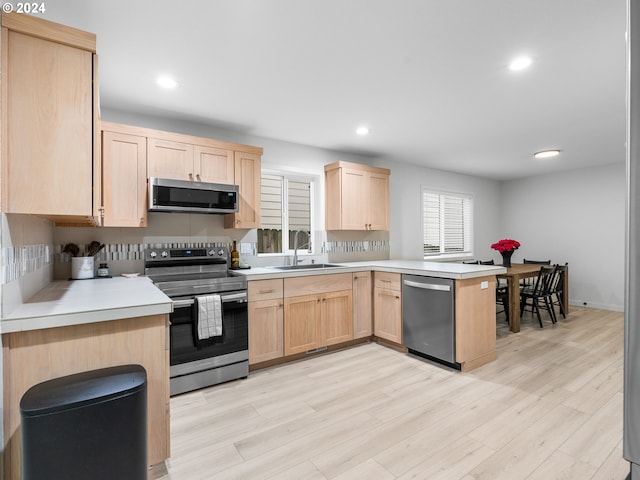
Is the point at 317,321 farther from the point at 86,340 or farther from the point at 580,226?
the point at 580,226

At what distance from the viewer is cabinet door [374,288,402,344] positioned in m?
3.58

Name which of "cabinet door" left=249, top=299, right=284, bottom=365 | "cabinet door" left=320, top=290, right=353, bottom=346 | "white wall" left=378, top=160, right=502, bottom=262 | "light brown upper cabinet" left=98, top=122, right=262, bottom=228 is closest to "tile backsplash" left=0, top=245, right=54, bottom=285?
"light brown upper cabinet" left=98, top=122, right=262, bottom=228

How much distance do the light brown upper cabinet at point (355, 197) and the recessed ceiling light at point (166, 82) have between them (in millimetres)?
2089

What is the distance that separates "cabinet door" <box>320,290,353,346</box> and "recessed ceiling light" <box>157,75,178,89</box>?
2344 mm

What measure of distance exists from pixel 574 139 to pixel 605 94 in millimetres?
1514

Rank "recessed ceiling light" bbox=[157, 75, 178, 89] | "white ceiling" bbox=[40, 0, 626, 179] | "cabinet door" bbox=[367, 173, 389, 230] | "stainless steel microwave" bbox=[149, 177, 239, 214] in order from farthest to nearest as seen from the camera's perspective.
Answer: "cabinet door" bbox=[367, 173, 389, 230]
"stainless steel microwave" bbox=[149, 177, 239, 214]
"recessed ceiling light" bbox=[157, 75, 178, 89]
"white ceiling" bbox=[40, 0, 626, 179]

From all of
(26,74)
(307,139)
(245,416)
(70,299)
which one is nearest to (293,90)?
(307,139)

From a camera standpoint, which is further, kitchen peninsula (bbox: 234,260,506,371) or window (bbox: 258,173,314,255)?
window (bbox: 258,173,314,255)

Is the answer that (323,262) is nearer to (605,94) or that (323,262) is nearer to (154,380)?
(154,380)

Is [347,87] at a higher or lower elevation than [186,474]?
higher

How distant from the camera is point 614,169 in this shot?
544 centimetres

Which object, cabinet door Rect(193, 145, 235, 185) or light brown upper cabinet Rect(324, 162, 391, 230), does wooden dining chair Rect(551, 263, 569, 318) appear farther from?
cabinet door Rect(193, 145, 235, 185)

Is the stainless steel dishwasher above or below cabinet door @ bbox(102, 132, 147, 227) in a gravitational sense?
below

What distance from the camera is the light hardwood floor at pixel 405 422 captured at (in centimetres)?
180
